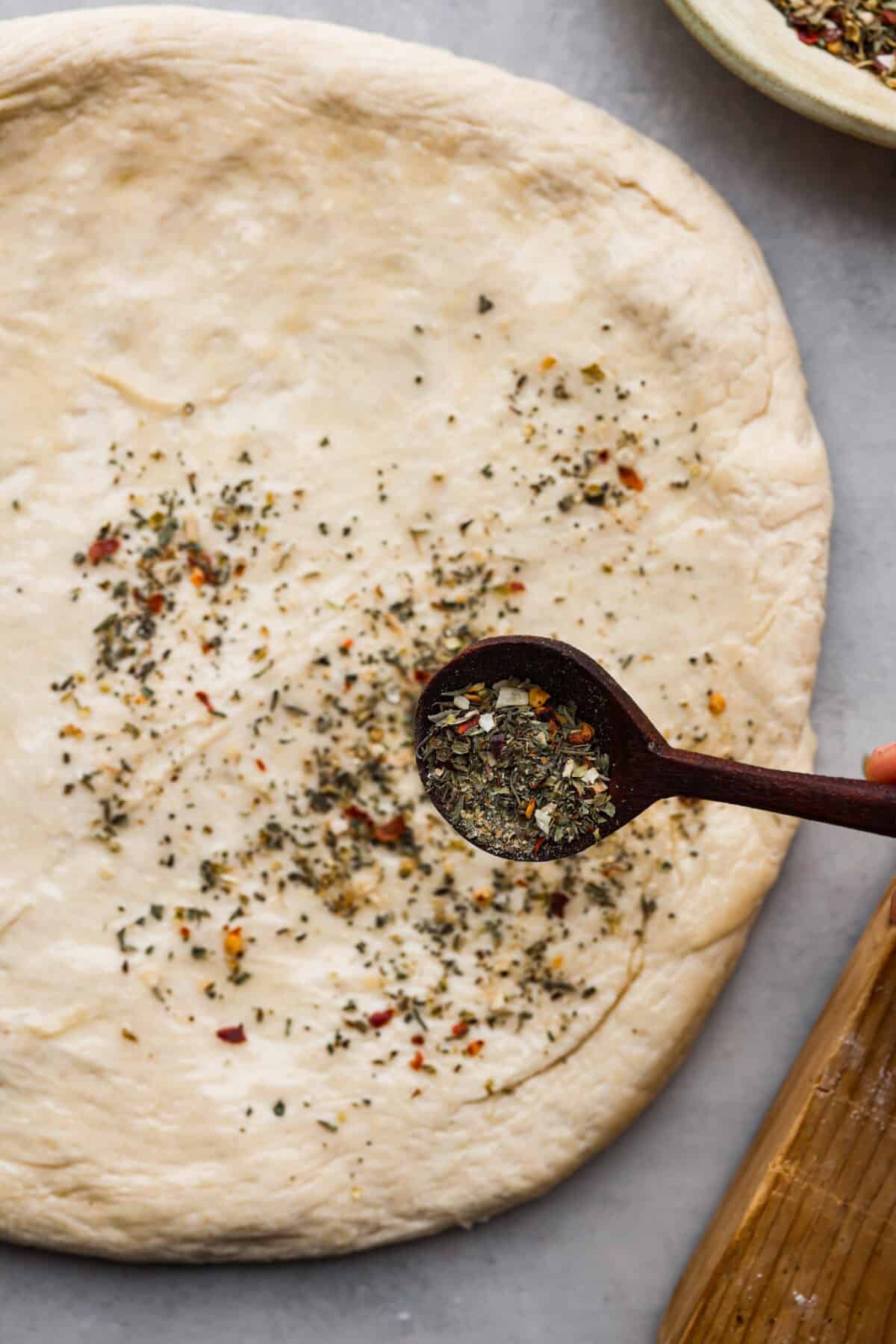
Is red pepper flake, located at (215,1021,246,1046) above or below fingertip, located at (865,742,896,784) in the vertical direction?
below

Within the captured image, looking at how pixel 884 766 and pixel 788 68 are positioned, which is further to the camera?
pixel 788 68

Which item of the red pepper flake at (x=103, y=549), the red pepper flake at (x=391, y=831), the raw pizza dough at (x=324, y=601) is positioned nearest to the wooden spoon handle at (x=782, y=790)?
the raw pizza dough at (x=324, y=601)

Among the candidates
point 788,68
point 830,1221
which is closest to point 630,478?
point 788,68

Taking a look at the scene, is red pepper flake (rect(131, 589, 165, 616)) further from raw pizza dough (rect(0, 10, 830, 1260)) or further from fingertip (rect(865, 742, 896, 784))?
fingertip (rect(865, 742, 896, 784))

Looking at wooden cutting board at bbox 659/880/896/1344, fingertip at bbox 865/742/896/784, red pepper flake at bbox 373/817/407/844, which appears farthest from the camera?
red pepper flake at bbox 373/817/407/844

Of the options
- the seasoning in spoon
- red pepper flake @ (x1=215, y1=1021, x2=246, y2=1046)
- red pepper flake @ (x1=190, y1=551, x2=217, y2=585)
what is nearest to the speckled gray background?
red pepper flake @ (x1=215, y1=1021, x2=246, y2=1046)

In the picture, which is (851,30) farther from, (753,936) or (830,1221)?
(830,1221)
